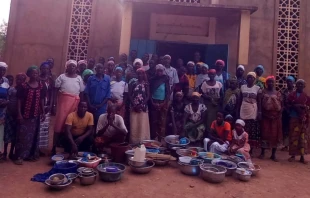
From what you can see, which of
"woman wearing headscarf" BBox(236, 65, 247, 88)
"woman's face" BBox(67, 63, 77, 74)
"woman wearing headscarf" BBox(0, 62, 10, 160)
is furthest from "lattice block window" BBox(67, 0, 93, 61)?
"woman wearing headscarf" BBox(236, 65, 247, 88)

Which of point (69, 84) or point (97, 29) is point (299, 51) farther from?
point (69, 84)

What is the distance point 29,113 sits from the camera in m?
4.45

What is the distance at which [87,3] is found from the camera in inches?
348

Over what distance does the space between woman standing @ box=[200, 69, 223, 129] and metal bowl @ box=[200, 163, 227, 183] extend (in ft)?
5.17

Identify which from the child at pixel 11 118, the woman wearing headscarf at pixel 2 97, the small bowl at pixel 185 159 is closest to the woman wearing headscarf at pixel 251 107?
the small bowl at pixel 185 159

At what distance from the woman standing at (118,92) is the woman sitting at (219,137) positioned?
1.73 metres

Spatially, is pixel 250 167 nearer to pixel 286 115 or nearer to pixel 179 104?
pixel 179 104

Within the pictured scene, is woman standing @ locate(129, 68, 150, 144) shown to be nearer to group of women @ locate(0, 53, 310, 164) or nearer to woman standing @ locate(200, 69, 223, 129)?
group of women @ locate(0, 53, 310, 164)

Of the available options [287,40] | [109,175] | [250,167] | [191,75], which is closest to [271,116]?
A: [250,167]

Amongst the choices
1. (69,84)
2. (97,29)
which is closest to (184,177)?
(69,84)

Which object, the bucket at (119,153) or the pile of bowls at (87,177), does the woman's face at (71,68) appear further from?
the pile of bowls at (87,177)

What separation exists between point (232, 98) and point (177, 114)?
1164 millimetres

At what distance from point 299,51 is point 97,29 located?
20.8 feet

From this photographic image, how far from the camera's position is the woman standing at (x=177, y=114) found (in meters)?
5.68
